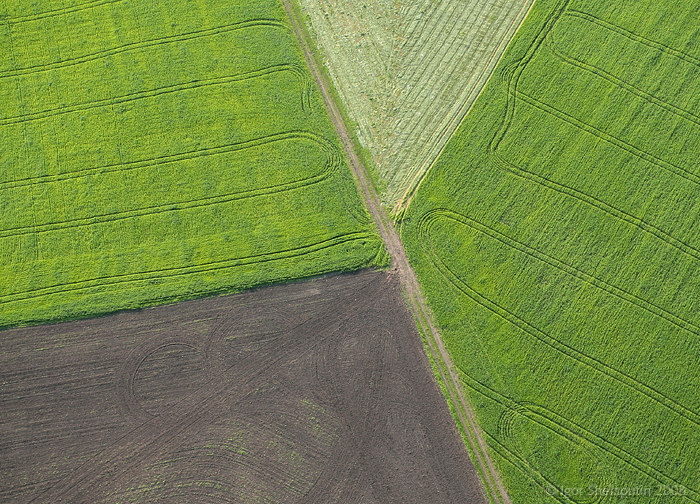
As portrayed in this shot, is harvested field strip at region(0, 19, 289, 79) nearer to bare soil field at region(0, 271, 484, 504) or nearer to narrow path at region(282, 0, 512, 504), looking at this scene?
narrow path at region(282, 0, 512, 504)

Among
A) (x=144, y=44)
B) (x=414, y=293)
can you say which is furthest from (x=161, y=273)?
(x=144, y=44)

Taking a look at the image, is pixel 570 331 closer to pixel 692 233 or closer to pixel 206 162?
pixel 692 233

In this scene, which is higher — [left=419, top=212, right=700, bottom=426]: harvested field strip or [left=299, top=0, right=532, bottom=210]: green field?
[left=299, top=0, right=532, bottom=210]: green field

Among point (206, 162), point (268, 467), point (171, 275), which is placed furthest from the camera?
point (206, 162)

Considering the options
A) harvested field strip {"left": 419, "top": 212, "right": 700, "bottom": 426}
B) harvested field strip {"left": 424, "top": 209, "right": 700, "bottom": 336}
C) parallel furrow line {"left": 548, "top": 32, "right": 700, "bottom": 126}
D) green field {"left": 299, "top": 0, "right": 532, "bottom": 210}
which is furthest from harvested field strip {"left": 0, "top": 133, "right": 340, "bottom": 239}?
parallel furrow line {"left": 548, "top": 32, "right": 700, "bottom": 126}

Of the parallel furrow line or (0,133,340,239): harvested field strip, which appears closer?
(0,133,340,239): harvested field strip

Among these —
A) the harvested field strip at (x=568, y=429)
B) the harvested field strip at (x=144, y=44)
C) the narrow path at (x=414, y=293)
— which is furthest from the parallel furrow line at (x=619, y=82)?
the harvested field strip at (x=568, y=429)

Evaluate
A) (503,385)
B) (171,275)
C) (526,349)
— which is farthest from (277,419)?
(526,349)
